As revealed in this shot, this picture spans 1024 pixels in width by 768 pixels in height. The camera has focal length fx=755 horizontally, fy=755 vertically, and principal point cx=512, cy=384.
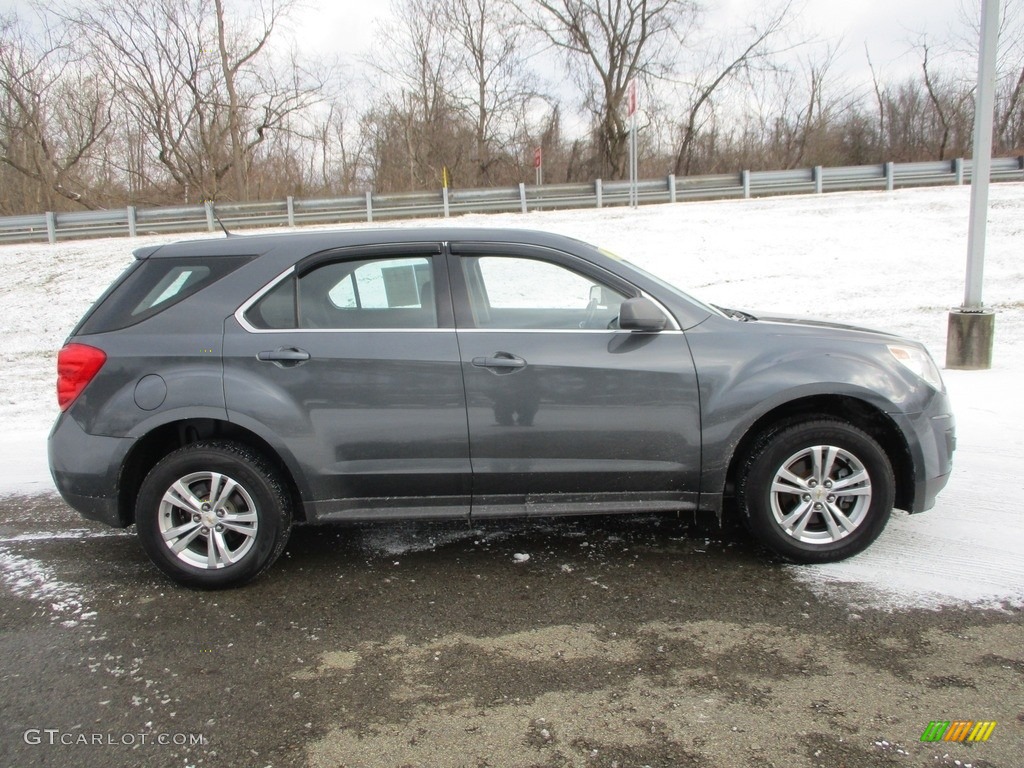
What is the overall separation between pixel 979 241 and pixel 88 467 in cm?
811

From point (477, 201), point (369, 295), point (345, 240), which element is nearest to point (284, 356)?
point (369, 295)

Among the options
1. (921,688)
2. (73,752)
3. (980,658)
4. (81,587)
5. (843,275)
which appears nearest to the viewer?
(73,752)

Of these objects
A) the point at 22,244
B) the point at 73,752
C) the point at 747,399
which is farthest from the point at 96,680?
the point at 22,244

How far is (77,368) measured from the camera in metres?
3.66

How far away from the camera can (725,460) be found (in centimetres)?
368

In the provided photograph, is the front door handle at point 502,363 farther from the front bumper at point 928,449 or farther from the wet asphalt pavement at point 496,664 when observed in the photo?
the front bumper at point 928,449

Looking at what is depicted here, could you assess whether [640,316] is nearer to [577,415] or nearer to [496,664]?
[577,415]

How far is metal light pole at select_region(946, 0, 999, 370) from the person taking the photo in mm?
7539

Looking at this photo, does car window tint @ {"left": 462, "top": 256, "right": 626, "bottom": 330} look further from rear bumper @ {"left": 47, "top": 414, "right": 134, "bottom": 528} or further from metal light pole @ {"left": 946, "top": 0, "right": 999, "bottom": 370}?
metal light pole @ {"left": 946, "top": 0, "right": 999, "bottom": 370}

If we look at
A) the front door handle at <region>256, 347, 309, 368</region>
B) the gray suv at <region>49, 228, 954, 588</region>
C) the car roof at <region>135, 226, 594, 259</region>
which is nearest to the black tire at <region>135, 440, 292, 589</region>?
the gray suv at <region>49, 228, 954, 588</region>

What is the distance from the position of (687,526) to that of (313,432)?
220cm

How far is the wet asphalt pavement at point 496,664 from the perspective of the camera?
98.3 inches

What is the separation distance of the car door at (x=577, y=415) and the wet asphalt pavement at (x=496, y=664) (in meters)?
→ 0.43

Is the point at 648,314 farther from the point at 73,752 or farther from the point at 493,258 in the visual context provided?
the point at 73,752
